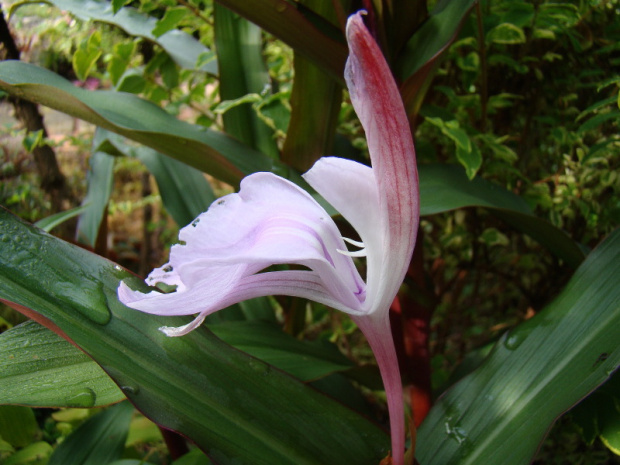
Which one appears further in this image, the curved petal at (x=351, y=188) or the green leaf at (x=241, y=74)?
the green leaf at (x=241, y=74)

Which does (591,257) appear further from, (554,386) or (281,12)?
(281,12)

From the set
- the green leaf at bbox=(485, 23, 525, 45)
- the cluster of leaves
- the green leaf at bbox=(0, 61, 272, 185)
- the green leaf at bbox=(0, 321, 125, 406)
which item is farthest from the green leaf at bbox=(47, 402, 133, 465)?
the green leaf at bbox=(485, 23, 525, 45)

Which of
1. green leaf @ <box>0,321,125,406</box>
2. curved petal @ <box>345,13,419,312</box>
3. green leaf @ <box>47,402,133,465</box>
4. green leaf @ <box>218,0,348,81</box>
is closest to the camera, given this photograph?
curved petal @ <box>345,13,419,312</box>

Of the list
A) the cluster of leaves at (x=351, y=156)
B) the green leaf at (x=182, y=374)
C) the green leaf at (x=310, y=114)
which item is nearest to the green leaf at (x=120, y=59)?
the cluster of leaves at (x=351, y=156)

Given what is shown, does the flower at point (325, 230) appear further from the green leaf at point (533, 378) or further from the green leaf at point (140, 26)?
the green leaf at point (140, 26)

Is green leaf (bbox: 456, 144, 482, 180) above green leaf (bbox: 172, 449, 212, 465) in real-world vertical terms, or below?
above

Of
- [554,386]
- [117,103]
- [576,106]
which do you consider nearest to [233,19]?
[117,103]

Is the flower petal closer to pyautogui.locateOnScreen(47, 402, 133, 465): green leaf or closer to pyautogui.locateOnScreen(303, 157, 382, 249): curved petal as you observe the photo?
pyautogui.locateOnScreen(303, 157, 382, 249): curved petal

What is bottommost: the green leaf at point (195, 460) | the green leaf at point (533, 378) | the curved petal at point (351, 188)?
the green leaf at point (195, 460)
